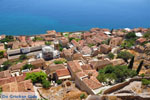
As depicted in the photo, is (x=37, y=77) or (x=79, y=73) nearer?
(x=79, y=73)

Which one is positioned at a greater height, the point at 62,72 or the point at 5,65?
the point at 62,72

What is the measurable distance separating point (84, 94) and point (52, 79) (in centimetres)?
993

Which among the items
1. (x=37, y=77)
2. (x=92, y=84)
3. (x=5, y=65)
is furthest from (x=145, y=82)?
(x=5, y=65)

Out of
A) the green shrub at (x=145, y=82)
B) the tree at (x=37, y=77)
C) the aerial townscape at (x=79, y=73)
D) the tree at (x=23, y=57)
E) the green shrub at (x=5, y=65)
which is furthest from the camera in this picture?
the tree at (x=23, y=57)

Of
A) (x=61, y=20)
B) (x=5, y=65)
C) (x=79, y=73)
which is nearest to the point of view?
(x=79, y=73)

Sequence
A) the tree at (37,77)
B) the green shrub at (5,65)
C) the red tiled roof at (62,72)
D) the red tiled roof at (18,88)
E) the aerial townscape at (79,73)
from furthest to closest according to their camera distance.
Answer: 1. the green shrub at (5,65)
2. the red tiled roof at (62,72)
3. the tree at (37,77)
4. the red tiled roof at (18,88)
5. the aerial townscape at (79,73)

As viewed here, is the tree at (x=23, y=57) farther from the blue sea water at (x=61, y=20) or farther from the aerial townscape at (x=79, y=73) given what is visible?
the blue sea water at (x=61, y=20)

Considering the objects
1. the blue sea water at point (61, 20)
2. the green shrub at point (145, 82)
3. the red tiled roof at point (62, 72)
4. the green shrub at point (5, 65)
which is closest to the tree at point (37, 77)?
the red tiled roof at point (62, 72)

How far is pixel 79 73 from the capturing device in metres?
21.2

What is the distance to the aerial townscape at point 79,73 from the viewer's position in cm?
1537

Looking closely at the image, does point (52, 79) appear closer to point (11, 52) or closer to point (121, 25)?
point (11, 52)

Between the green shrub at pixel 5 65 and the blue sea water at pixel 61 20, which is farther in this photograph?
the blue sea water at pixel 61 20

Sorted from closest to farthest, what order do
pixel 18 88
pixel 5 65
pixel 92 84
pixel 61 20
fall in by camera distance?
pixel 92 84, pixel 18 88, pixel 5 65, pixel 61 20

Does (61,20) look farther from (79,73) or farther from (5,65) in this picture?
(79,73)
